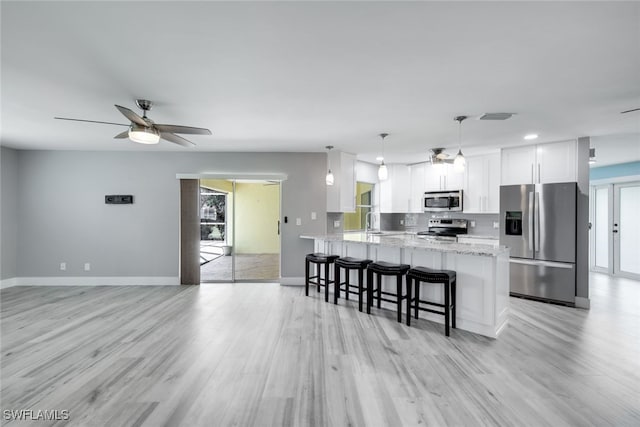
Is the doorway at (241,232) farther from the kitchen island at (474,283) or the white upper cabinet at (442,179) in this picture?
the white upper cabinet at (442,179)

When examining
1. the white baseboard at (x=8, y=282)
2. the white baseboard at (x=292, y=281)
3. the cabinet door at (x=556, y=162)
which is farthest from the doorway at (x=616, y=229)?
the white baseboard at (x=8, y=282)

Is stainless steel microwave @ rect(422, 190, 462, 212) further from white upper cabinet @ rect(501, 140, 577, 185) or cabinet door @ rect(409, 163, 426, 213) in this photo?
white upper cabinet @ rect(501, 140, 577, 185)

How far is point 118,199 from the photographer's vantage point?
5117 mm

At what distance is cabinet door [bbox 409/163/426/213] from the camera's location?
6.12 meters

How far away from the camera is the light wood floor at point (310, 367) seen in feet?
6.09

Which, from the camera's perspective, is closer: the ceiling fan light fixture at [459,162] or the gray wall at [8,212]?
the ceiling fan light fixture at [459,162]

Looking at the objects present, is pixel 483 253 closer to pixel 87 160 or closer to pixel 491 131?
pixel 491 131

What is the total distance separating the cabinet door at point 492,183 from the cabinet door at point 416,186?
1222mm

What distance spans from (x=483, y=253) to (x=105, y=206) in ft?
20.1

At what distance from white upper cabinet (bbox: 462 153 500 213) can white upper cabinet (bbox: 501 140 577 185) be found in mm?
388

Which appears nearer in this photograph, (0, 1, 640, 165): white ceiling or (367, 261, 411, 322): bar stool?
(0, 1, 640, 165): white ceiling

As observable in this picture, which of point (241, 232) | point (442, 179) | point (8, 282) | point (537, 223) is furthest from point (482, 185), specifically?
point (8, 282)

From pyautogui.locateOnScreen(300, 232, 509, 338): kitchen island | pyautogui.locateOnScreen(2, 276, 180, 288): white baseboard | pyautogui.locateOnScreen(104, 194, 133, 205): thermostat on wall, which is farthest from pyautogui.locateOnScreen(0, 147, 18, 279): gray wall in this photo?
pyautogui.locateOnScreen(300, 232, 509, 338): kitchen island

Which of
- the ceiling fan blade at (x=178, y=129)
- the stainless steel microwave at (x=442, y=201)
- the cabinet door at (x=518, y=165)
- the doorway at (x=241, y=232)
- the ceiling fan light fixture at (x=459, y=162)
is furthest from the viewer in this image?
the doorway at (x=241, y=232)
